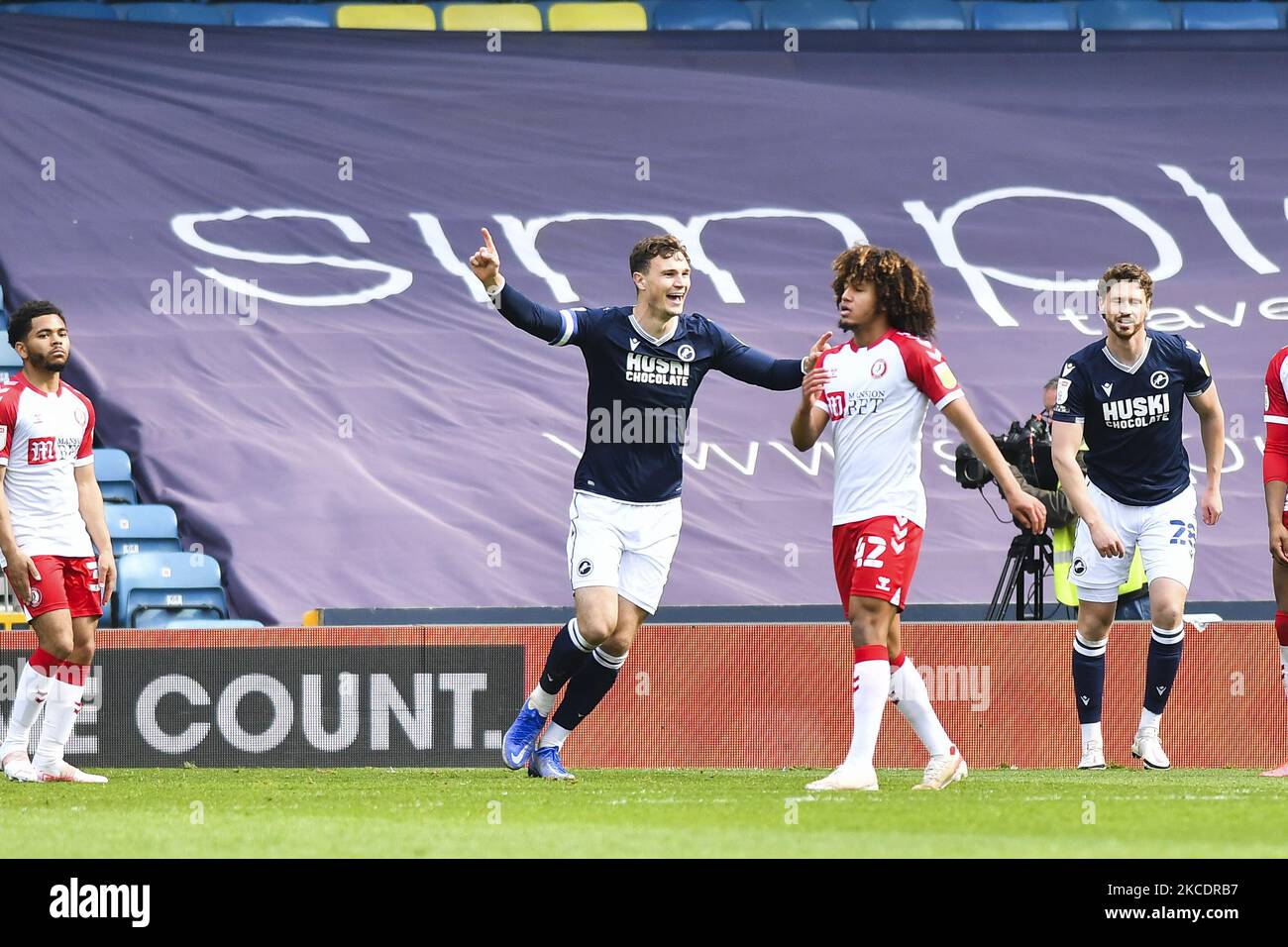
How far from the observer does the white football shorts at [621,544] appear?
7.34 meters

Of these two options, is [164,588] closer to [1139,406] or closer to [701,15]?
[1139,406]

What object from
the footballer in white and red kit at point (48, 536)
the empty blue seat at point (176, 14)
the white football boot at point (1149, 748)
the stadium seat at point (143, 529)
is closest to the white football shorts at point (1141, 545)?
the white football boot at point (1149, 748)

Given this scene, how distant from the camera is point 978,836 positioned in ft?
15.8

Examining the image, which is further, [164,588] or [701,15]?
[701,15]

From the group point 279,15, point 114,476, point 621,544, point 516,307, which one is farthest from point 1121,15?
point 516,307

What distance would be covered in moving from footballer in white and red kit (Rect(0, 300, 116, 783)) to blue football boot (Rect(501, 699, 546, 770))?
5.97 feet

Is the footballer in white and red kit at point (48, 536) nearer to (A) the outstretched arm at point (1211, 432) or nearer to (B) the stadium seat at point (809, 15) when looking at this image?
(A) the outstretched arm at point (1211, 432)

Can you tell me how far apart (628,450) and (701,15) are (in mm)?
10407

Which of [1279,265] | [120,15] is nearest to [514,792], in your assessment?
[1279,265]

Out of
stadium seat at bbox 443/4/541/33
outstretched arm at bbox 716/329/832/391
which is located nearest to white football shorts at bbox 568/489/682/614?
outstretched arm at bbox 716/329/832/391

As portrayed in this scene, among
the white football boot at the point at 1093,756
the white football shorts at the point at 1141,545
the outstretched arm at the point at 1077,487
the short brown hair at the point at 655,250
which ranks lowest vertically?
the white football boot at the point at 1093,756

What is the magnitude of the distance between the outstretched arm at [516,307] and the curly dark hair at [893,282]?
1207mm

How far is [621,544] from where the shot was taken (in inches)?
292

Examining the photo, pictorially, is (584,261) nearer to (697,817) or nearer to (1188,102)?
(1188,102)
